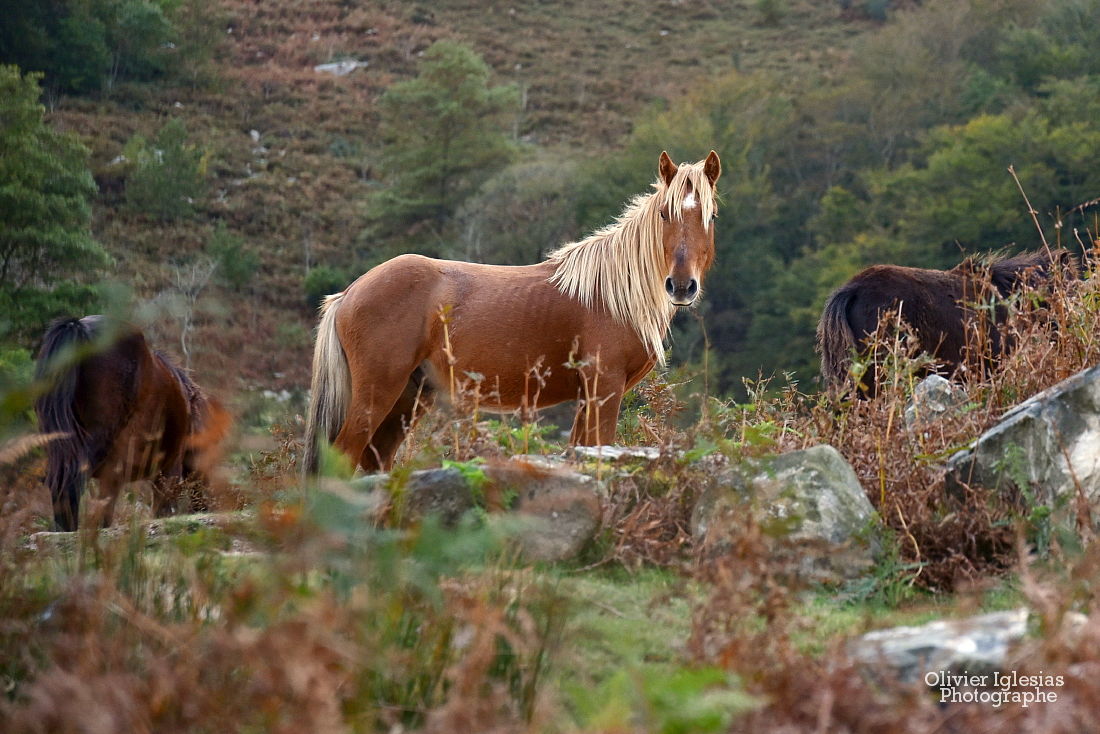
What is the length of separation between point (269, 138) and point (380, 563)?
46.4 m

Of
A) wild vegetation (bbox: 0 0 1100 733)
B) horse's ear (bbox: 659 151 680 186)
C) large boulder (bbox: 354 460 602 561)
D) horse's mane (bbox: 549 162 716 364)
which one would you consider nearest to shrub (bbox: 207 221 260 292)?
wild vegetation (bbox: 0 0 1100 733)

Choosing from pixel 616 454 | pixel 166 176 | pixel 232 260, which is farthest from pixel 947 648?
pixel 166 176

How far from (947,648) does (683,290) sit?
3.36 meters

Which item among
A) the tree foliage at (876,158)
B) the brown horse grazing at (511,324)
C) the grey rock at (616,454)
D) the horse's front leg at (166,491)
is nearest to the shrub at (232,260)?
the tree foliage at (876,158)

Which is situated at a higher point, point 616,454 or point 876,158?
point 616,454

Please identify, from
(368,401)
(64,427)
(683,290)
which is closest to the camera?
(683,290)

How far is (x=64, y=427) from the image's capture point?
6488mm

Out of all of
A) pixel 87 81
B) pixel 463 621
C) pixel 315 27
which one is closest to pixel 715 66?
pixel 315 27

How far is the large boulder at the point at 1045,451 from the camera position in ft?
14.0

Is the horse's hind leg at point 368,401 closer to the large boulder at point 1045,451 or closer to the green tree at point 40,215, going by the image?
the large boulder at point 1045,451

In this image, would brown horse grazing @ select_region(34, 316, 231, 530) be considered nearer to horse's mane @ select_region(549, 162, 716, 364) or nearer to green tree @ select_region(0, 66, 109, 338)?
horse's mane @ select_region(549, 162, 716, 364)

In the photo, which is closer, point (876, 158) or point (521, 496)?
point (521, 496)

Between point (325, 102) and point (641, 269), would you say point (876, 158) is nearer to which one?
point (325, 102)

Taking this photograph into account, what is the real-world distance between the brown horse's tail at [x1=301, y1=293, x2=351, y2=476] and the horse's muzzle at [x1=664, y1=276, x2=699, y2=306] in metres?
1.98
